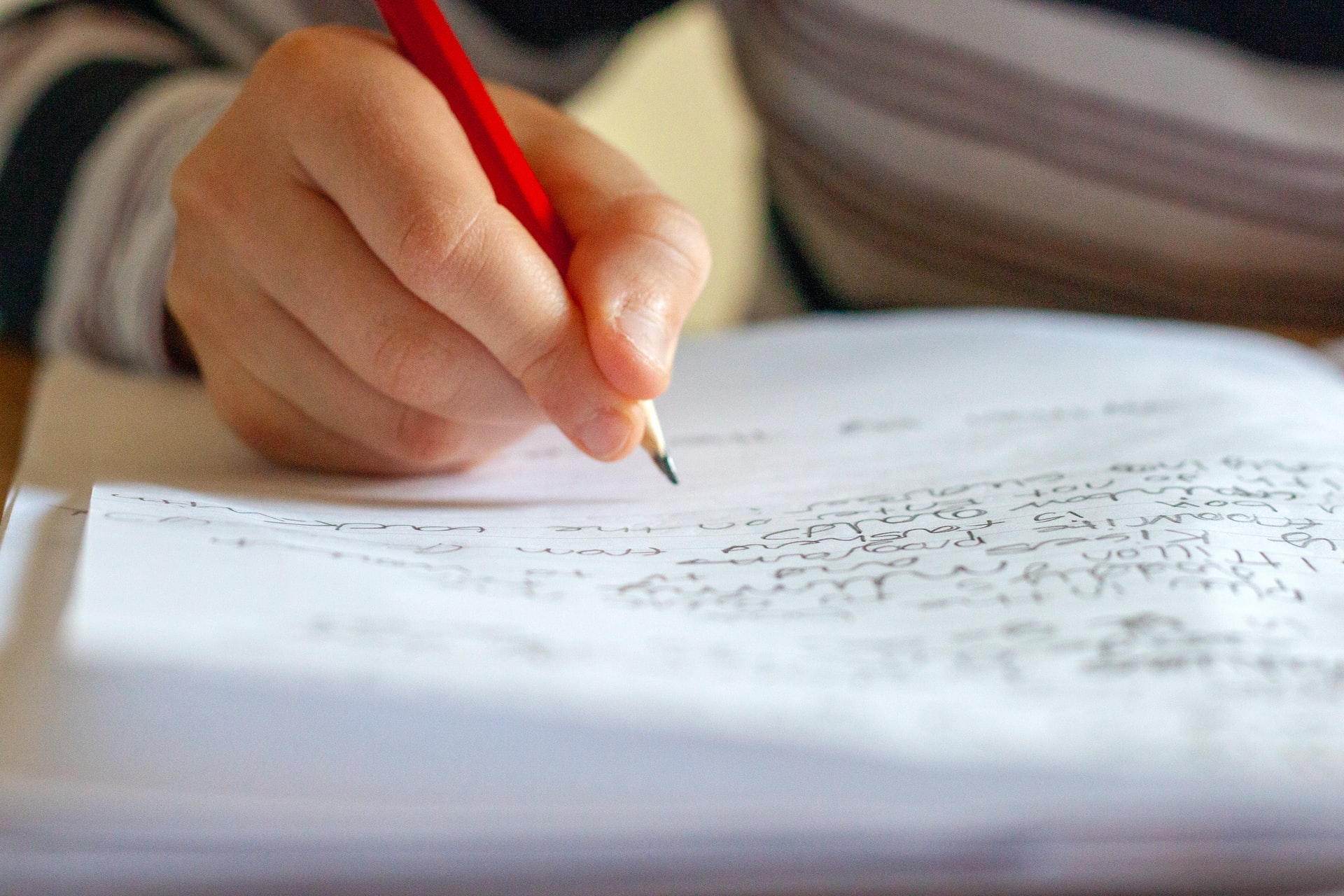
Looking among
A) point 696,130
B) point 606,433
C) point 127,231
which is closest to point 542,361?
point 606,433

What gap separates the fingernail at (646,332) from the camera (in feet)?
0.73

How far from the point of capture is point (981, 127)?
0.45 m

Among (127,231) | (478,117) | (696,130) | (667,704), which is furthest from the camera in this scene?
(696,130)

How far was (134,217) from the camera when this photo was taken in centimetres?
36

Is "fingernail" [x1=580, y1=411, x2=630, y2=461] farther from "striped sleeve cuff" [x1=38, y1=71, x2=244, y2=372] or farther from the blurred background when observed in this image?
the blurred background

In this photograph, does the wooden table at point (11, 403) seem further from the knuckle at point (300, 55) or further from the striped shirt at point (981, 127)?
the knuckle at point (300, 55)

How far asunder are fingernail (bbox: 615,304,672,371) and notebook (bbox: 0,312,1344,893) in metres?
0.04

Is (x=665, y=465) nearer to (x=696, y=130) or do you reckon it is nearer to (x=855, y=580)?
(x=855, y=580)

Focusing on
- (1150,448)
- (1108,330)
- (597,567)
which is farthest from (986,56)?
(597,567)

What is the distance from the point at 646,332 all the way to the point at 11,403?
26cm

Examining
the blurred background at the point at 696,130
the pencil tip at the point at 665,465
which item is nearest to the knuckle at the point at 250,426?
the pencil tip at the point at 665,465

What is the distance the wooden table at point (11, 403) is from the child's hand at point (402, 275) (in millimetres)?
75

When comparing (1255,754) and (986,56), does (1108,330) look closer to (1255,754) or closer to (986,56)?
(986,56)

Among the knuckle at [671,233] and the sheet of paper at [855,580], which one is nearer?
the sheet of paper at [855,580]
